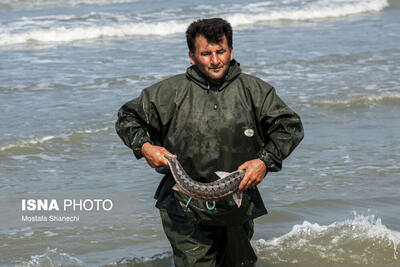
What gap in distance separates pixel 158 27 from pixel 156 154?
16.9m

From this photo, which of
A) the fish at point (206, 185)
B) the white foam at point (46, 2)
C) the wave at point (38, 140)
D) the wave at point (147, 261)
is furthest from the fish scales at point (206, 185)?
the white foam at point (46, 2)

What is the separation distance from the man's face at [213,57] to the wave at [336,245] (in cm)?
225

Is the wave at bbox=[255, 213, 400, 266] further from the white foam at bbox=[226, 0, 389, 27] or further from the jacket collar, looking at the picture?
the white foam at bbox=[226, 0, 389, 27]

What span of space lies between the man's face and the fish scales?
50cm

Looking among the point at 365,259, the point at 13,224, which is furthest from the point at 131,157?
the point at 365,259

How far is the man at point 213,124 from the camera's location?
3.72 m

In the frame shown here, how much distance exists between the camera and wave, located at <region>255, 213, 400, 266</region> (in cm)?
550

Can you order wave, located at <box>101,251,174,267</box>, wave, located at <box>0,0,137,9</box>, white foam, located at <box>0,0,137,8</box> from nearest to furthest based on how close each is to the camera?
1. wave, located at <box>101,251,174,267</box>
2. wave, located at <box>0,0,137,9</box>
3. white foam, located at <box>0,0,137,8</box>

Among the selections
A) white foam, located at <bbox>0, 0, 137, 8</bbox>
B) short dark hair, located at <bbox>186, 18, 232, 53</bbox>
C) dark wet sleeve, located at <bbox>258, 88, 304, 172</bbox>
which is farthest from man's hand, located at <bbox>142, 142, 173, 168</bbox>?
white foam, located at <bbox>0, 0, 137, 8</bbox>

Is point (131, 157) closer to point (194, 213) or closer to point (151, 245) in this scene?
point (151, 245)

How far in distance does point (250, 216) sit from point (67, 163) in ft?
14.7

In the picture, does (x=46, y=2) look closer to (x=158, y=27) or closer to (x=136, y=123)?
(x=158, y=27)

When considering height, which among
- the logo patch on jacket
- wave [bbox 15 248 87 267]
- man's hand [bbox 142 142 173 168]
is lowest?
wave [bbox 15 248 87 267]

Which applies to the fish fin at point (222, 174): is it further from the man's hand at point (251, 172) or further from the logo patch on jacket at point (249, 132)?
the logo patch on jacket at point (249, 132)
